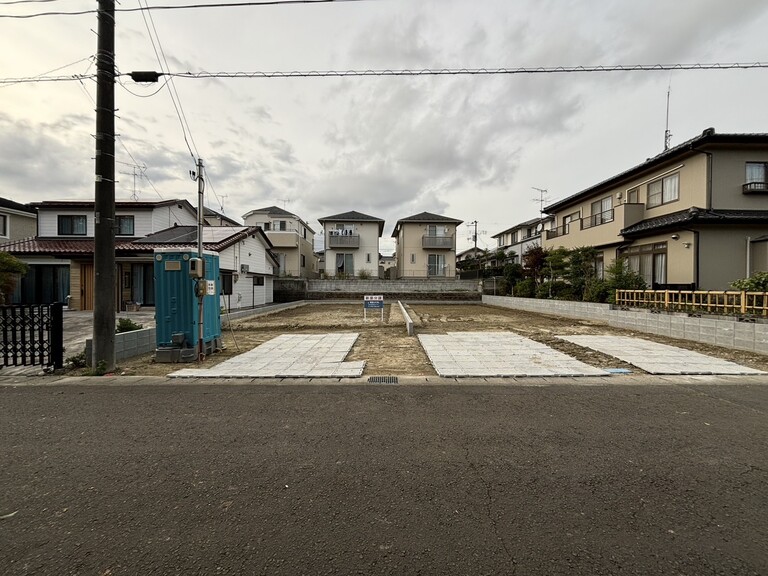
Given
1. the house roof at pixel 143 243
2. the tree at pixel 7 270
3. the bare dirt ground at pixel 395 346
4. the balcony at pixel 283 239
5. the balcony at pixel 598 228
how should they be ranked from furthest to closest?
the balcony at pixel 283 239, the balcony at pixel 598 228, the house roof at pixel 143 243, the tree at pixel 7 270, the bare dirt ground at pixel 395 346

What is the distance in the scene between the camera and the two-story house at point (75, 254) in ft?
53.7

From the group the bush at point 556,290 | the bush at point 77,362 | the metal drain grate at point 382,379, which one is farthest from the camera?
the bush at point 556,290

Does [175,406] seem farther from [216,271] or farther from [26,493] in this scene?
[216,271]

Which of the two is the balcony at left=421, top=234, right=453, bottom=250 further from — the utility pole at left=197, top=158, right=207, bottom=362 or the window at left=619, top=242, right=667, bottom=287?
the utility pole at left=197, top=158, right=207, bottom=362

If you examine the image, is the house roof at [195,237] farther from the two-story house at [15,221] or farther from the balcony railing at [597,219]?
the balcony railing at [597,219]

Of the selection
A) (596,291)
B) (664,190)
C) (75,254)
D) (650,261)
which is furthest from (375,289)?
(664,190)

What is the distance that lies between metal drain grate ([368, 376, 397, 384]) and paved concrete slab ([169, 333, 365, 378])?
31 cm

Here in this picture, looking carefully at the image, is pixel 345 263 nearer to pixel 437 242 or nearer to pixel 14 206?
pixel 437 242

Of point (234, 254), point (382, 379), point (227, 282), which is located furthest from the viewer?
point (234, 254)

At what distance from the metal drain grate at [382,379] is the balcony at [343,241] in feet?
90.3

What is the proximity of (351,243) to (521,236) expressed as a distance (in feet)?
62.9

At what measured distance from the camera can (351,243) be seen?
32469mm

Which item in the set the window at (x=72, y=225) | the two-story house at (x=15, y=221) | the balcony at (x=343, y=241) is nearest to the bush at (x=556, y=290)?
the balcony at (x=343, y=241)

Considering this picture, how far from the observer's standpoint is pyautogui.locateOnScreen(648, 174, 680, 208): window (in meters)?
14.6
